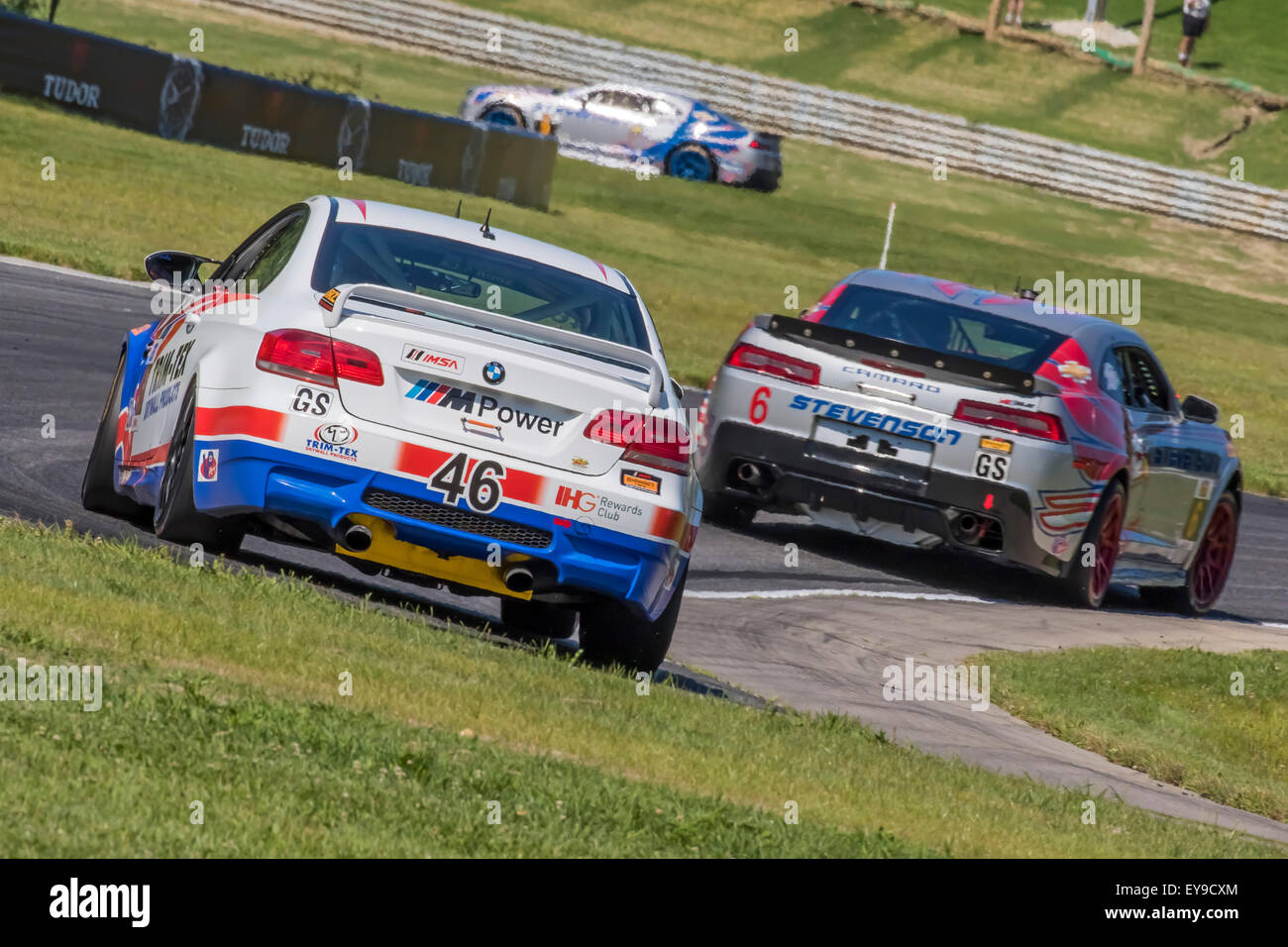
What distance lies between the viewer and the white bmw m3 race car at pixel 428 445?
712 centimetres

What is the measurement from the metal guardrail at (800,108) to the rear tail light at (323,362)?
4163 cm

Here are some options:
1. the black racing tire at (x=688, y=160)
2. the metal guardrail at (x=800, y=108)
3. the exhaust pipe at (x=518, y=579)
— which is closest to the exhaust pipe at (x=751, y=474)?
the exhaust pipe at (x=518, y=579)

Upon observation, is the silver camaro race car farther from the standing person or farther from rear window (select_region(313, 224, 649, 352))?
the standing person

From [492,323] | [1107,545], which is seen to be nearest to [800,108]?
[1107,545]

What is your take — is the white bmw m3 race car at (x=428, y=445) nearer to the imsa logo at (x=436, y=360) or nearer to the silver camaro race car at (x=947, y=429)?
the imsa logo at (x=436, y=360)

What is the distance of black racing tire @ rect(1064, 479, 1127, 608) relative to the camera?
11750 mm

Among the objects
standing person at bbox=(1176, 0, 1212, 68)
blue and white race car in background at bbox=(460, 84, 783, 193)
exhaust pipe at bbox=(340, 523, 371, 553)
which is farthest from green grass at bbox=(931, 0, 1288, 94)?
exhaust pipe at bbox=(340, 523, 371, 553)

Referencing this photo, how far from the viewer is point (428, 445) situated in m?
7.12

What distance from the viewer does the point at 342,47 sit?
47.1m

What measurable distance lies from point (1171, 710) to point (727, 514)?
142 inches

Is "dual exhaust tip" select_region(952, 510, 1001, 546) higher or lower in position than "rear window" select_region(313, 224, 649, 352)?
lower

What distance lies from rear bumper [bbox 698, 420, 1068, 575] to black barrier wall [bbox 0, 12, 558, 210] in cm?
1686
